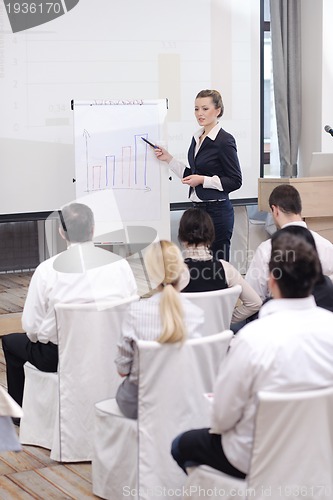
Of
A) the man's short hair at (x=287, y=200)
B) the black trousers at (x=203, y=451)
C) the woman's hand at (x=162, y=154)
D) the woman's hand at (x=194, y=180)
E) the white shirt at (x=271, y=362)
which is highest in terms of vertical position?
the woman's hand at (x=162, y=154)

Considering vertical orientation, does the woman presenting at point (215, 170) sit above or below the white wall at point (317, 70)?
below

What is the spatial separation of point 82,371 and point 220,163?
208 centimetres

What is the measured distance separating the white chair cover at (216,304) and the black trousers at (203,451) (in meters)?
0.77

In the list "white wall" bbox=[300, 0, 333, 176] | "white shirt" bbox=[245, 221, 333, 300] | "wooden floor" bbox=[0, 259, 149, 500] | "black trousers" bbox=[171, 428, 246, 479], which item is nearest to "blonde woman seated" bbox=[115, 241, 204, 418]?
"black trousers" bbox=[171, 428, 246, 479]

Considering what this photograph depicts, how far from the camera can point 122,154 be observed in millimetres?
5855

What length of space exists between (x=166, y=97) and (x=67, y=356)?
12.0 ft

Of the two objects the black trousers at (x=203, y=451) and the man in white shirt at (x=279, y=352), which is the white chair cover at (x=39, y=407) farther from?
the man in white shirt at (x=279, y=352)

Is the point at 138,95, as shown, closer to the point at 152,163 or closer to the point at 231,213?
the point at 152,163

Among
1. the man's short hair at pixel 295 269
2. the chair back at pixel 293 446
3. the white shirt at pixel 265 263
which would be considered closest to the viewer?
the chair back at pixel 293 446

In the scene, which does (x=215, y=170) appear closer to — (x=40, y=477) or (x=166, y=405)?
(x=40, y=477)

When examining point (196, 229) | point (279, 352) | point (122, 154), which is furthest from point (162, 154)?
point (279, 352)

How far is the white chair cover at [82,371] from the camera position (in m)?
3.26

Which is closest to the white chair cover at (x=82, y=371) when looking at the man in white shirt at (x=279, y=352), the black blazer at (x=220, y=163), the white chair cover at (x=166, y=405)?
the white chair cover at (x=166, y=405)

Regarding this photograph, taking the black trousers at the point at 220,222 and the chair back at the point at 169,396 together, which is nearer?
the chair back at the point at 169,396
